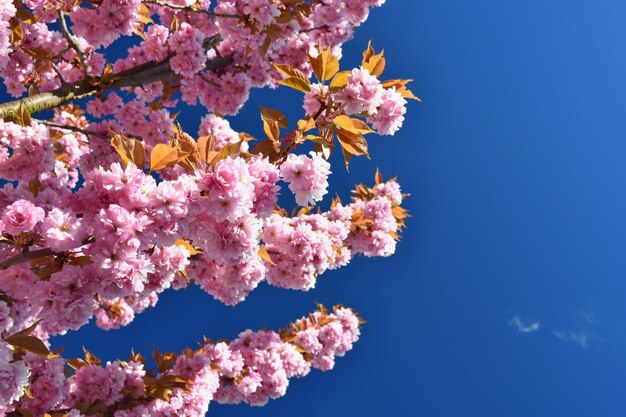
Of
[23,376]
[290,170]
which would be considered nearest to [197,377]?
[23,376]

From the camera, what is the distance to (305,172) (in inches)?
97.2

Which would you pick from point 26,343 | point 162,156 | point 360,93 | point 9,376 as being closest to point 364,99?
point 360,93

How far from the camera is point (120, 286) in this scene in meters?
2.19

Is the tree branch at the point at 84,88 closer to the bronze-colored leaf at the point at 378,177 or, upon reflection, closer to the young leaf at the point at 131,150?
the young leaf at the point at 131,150

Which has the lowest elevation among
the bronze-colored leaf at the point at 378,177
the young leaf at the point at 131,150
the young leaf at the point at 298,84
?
the young leaf at the point at 131,150

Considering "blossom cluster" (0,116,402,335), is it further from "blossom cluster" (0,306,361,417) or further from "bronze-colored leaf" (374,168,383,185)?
"bronze-colored leaf" (374,168,383,185)

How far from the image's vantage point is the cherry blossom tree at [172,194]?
2.19m

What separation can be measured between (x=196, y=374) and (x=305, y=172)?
3.32 metres

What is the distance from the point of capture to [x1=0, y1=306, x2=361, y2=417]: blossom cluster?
3.96m

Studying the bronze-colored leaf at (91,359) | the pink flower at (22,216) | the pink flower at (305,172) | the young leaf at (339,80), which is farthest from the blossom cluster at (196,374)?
the young leaf at (339,80)

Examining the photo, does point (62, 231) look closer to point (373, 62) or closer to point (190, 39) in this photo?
point (373, 62)

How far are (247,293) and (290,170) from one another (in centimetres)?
285

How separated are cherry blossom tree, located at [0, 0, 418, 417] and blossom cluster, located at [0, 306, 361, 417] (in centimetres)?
2

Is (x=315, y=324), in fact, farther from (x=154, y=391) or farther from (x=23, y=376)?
(x=23, y=376)
